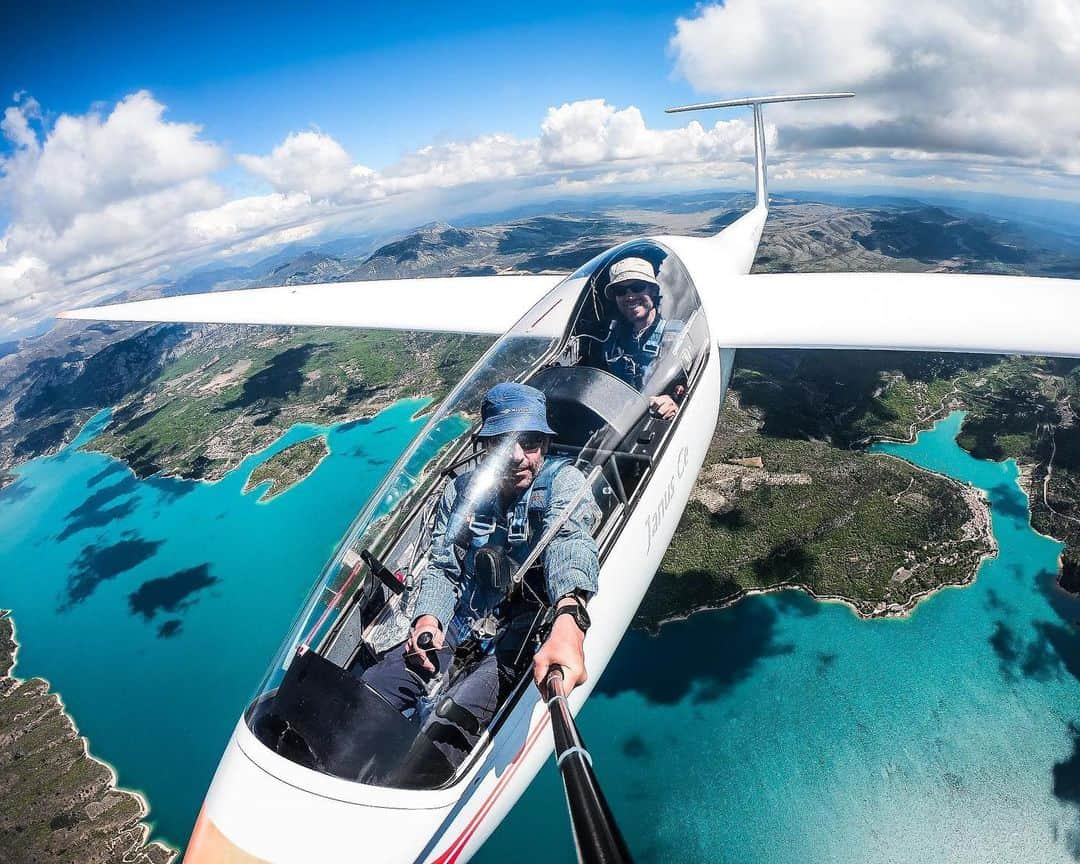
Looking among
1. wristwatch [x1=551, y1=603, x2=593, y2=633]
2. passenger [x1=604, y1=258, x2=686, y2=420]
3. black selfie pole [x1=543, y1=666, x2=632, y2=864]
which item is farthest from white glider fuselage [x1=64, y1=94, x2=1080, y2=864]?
black selfie pole [x1=543, y1=666, x2=632, y2=864]

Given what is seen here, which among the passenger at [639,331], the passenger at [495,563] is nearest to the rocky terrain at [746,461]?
the passenger at [639,331]

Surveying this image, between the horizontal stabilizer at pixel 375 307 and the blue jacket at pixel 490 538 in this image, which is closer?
the blue jacket at pixel 490 538

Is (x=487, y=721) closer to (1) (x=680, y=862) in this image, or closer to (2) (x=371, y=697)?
(2) (x=371, y=697)

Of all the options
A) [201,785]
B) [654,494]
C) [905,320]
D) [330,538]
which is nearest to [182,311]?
[330,538]

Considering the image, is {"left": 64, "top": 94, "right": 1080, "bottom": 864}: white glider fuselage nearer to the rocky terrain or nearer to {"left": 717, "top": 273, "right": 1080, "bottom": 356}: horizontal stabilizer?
{"left": 717, "top": 273, "right": 1080, "bottom": 356}: horizontal stabilizer

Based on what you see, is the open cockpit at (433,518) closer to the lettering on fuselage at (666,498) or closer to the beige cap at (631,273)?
the beige cap at (631,273)

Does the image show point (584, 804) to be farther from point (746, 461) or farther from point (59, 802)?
point (746, 461)
